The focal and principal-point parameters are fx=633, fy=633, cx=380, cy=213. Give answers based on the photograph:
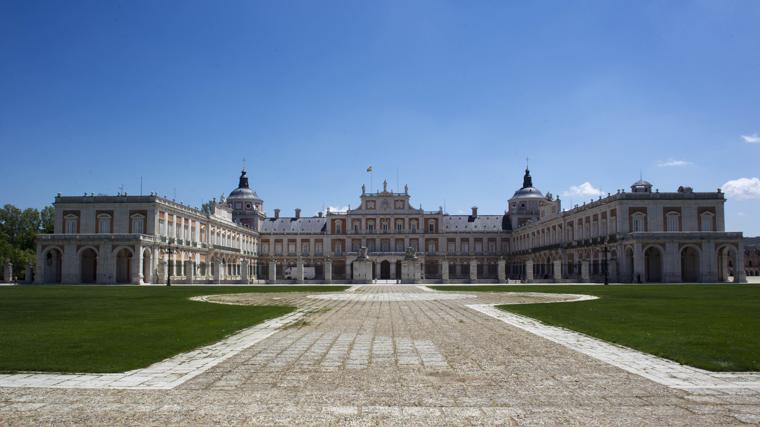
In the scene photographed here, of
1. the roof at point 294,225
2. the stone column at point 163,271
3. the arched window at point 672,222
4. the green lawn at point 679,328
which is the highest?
the roof at point 294,225

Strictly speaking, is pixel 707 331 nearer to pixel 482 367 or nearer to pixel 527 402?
pixel 482 367

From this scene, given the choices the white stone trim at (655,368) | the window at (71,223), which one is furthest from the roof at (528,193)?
the white stone trim at (655,368)

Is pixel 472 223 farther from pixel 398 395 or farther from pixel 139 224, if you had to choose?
pixel 398 395

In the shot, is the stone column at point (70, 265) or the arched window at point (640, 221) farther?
the arched window at point (640, 221)

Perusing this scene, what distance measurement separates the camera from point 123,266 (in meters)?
61.4

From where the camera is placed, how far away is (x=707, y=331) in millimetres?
13477

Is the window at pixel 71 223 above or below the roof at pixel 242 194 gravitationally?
below

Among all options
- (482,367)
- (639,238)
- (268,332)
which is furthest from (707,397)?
(639,238)

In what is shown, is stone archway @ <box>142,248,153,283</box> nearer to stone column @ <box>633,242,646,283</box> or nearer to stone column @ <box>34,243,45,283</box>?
stone column @ <box>34,243,45,283</box>

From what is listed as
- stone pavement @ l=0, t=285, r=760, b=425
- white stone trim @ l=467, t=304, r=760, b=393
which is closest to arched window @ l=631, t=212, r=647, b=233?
white stone trim @ l=467, t=304, r=760, b=393

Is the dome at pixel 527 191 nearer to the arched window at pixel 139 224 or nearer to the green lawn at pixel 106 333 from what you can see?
the arched window at pixel 139 224

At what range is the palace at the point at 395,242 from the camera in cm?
5903

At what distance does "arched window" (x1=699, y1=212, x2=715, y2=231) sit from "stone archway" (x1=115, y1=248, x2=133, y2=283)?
5481 cm

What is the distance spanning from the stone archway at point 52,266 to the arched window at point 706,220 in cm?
6115
